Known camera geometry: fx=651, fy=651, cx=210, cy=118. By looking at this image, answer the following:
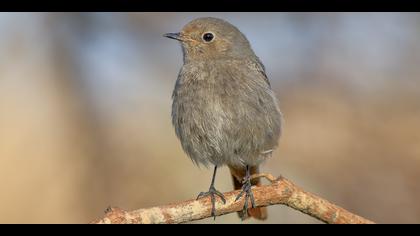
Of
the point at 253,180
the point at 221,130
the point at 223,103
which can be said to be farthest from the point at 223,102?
the point at 253,180

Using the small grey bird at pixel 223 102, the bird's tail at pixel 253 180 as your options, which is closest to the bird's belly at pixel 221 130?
the small grey bird at pixel 223 102

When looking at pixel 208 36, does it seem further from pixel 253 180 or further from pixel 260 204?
pixel 260 204

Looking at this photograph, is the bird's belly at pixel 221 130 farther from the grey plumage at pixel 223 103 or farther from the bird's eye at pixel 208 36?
the bird's eye at pixel 208 36

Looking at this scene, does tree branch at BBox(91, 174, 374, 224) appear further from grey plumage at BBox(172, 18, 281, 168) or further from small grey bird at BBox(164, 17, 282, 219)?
grey plumage at BBox(172, 18, 281, 168)

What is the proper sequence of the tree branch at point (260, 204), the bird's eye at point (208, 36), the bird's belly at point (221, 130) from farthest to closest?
the bird's eye at point (208, 36) → the bird's belly at point (221, 130) → the tree branch at point (260, 204)

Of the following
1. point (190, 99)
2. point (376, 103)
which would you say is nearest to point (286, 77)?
point (376, 103)

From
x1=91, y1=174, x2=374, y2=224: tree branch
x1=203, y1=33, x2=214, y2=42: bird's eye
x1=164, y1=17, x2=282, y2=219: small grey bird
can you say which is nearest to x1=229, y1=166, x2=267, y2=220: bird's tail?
x1=164, y1=17, x2=282, y2=219: small grey bird
